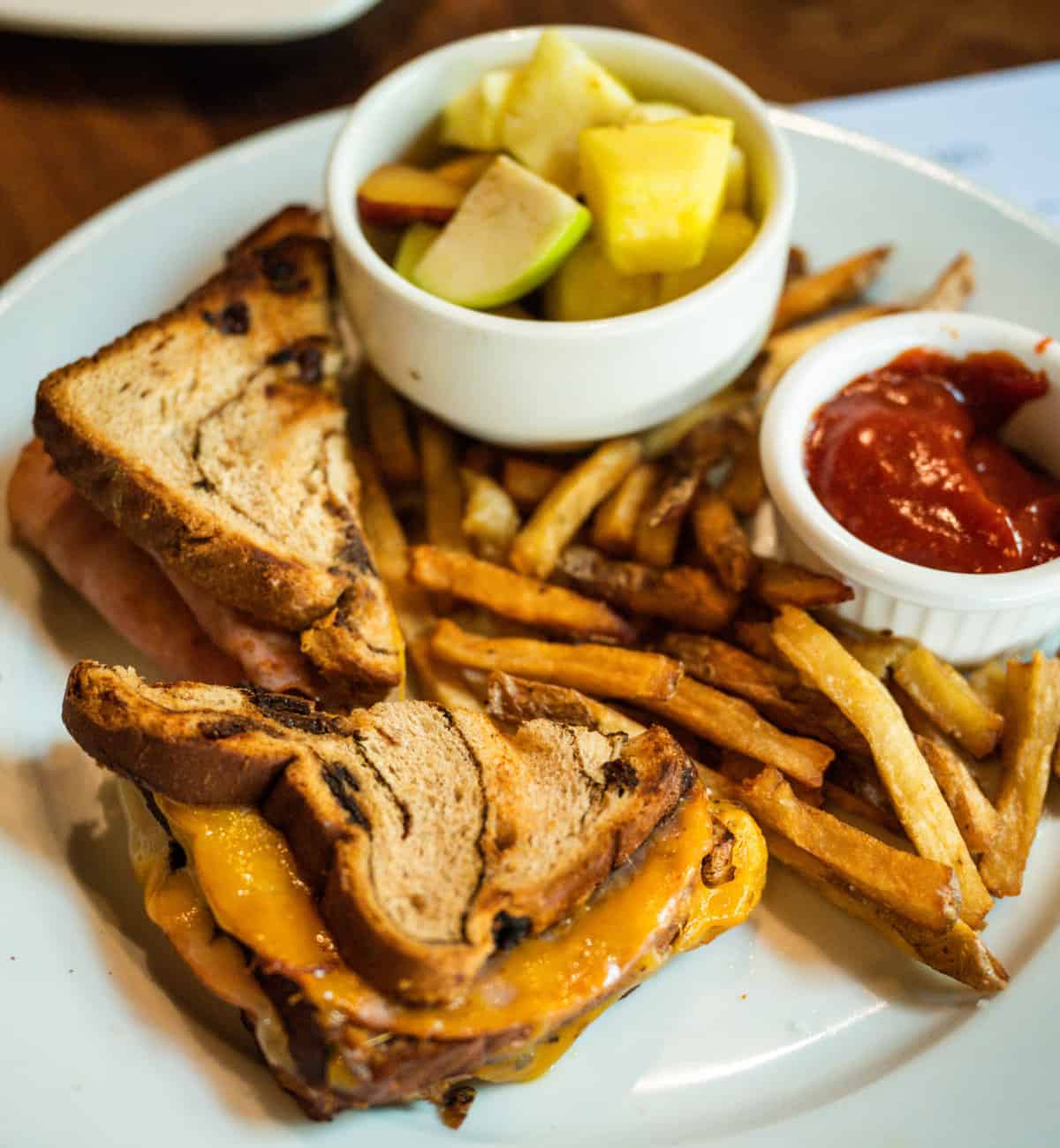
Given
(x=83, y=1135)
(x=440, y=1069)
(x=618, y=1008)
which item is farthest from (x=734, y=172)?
(x=83, y=1135)

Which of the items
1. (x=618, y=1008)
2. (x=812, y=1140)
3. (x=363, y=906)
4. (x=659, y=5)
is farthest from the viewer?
(x=659, y=5)

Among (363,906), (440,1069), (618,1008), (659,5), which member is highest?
(659,5)

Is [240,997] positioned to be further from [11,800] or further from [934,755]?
[934,755]

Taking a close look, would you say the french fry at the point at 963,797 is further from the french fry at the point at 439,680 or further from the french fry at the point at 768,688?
the french fry at the point at 439,680

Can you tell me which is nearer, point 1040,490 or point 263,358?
point 1040,490

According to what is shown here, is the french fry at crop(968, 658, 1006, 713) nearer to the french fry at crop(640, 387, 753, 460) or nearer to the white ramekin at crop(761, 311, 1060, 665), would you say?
the white ramekin at crop(761, 311, 1060, 665)

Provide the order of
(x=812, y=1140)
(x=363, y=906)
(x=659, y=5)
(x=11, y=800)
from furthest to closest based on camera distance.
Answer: (x=659, y=5)
(x=11, y=800)
(x=812, y=1140)
(x=363, y=906)

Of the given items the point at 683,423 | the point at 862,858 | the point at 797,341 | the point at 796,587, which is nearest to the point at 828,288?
the point at 797,341

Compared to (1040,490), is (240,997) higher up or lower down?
lower down
